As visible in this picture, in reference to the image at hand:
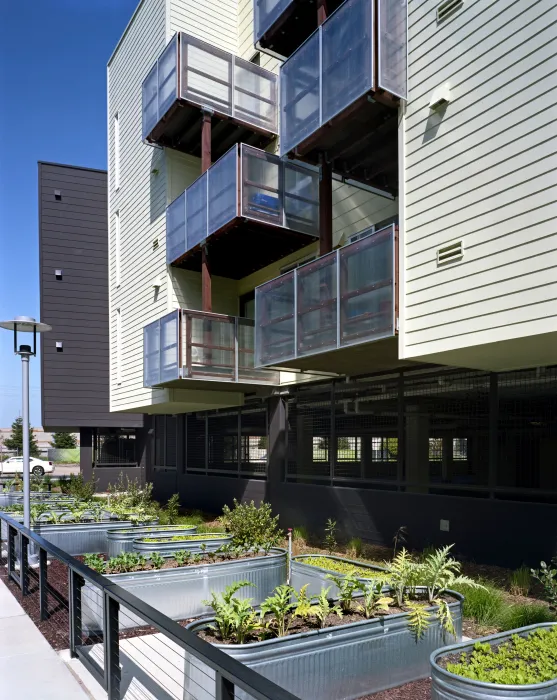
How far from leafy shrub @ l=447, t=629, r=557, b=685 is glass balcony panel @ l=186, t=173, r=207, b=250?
34.1 feet

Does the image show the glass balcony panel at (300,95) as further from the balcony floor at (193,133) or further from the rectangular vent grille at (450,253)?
the balcony floor at (193,133)

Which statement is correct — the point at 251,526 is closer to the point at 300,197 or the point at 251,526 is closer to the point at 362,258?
the point at 362,258

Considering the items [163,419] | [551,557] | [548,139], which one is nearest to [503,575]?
[551,557]

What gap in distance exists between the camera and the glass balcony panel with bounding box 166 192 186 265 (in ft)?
47.4

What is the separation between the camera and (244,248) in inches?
544

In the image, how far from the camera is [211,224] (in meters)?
12.9

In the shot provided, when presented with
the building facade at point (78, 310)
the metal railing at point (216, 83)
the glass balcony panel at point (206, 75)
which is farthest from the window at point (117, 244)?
the building facade at point (78, 310)

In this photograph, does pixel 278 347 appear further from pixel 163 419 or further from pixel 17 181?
pixel 163 419

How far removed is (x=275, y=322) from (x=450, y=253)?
3.82 meters

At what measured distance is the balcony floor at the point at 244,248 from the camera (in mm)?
12516

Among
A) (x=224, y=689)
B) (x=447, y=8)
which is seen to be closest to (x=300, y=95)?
(x=447, y=8)

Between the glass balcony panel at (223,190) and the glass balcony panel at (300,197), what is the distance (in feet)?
3.44

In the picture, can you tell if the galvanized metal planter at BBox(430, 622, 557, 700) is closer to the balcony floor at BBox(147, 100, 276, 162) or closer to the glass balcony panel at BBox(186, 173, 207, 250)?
the glass balcony panel at BBox(186, 173, 207, 250)

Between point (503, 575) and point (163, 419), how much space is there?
14.9 meters
